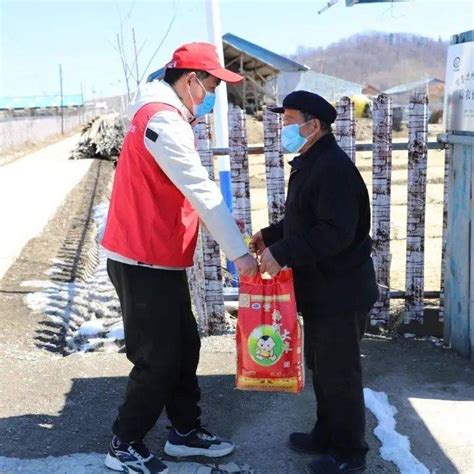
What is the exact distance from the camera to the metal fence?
450cm

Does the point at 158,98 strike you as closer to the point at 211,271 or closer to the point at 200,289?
the point at 211,271

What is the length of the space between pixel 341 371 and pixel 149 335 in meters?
0.86

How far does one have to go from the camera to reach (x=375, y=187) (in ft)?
15.2

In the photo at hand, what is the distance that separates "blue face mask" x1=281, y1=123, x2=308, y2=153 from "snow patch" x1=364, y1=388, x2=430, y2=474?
156cm

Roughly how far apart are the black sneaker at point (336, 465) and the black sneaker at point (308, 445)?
24 cm

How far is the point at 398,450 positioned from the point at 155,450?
1215 millimetres

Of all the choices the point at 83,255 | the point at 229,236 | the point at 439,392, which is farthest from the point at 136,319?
the point at 83,255

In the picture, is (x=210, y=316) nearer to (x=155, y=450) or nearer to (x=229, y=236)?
(x=155, y=450)

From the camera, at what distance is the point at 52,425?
11.7ft

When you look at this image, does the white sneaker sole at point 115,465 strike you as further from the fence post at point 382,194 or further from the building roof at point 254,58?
the building roof at point 254,58

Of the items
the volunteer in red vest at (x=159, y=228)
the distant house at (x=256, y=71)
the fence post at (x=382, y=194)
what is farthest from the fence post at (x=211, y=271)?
the distant house at (x=256, y=71)

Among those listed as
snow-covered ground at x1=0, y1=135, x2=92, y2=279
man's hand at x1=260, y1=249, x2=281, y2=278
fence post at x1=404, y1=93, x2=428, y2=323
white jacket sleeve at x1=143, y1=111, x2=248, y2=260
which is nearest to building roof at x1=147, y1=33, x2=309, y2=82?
snow-covered ground at x1=0, y1=135, x2=92, y2=279

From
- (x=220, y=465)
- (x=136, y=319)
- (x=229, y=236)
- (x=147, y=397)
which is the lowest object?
(x=220, y=465)

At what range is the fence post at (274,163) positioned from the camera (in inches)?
181
